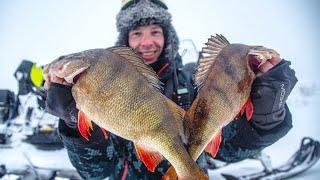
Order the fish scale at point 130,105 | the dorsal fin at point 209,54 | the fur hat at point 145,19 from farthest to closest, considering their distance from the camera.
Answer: the fur hat at point 145,19, the dorsal fin at point 209,54, the fish scale at point 130,105

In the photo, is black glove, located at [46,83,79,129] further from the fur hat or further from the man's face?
the fur hat

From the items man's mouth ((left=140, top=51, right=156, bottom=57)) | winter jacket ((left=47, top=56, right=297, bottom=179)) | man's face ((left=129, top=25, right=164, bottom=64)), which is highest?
man's face ((left=129, top=25, right=164, bottom=64))

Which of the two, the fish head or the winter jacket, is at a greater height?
the fish head

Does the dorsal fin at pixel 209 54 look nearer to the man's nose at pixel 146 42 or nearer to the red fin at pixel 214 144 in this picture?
the red fin at pixel 214 144

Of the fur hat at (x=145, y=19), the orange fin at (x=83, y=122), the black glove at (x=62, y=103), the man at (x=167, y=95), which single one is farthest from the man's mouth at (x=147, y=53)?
the orange fin at (x=83, y=122)

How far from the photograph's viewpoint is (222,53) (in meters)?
1.87

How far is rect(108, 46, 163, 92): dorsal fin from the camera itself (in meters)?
1.87

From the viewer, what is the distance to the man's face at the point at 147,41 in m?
3.13

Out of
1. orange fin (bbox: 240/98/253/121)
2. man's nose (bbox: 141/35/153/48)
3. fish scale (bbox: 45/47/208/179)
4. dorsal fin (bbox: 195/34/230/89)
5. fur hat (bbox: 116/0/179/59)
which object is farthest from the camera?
fur hat (bbox: 116/0/179/59)

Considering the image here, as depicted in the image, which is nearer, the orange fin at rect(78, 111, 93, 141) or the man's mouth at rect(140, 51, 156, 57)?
the orange fin at rect(78, 111, 93, 141)

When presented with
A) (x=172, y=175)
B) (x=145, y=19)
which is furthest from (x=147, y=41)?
(x=172, y=175)

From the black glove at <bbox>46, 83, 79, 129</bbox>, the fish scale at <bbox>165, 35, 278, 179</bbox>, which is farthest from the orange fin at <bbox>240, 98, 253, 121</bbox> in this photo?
the black glove at <bbox>46, 83, 79, 129</bbox>

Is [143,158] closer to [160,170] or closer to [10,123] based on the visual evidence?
A: [160,170]

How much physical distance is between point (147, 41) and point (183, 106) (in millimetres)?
784
